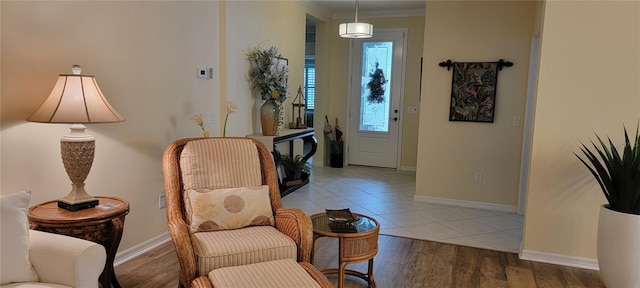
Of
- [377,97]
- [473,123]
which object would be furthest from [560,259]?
[377,97]

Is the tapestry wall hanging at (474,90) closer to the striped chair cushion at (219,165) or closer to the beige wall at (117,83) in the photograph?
the beige wall at (117,83)

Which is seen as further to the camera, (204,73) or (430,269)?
(204,73)

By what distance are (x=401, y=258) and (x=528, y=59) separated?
8.74 ft

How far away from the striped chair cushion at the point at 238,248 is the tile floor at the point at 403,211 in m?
1.75

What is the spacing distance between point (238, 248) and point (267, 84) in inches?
109

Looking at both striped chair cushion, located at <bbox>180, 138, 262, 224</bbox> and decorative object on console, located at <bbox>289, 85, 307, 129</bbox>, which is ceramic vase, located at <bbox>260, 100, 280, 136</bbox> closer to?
decorative object on console, located at <bbox>289, 85, 307, 129</bbox>

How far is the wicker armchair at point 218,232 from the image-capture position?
81.2 inches

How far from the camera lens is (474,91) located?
458 cm

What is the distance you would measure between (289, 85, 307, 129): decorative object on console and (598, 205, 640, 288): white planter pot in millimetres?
3672

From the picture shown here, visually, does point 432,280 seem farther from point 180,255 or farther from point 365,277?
point 180,255

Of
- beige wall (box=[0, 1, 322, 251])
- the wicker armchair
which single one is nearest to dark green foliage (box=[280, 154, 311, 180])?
beige wall (box=[0, 1, 322, 251])

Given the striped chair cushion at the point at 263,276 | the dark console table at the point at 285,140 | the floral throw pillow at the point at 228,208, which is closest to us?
the striped chair cushion at the point at 263,276

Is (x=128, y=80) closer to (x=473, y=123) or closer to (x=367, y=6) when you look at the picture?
(x=473, y=123)

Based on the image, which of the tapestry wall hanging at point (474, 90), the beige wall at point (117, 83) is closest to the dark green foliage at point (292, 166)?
the beige wall at point (117, 83)
